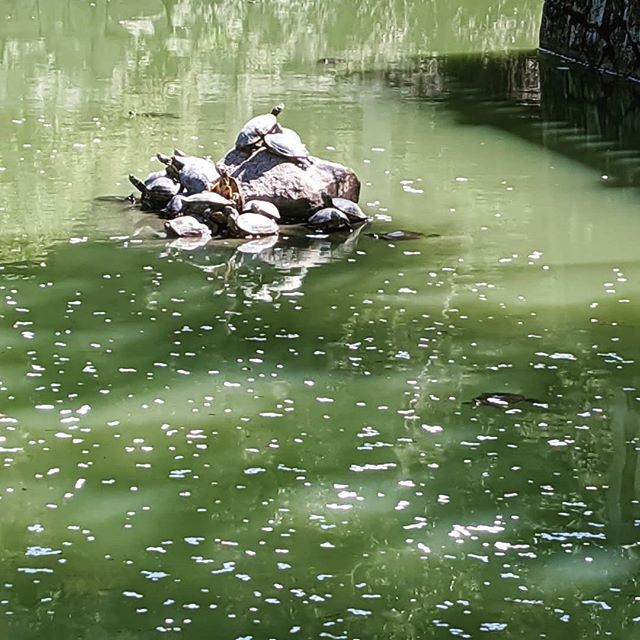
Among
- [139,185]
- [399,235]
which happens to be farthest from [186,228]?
[399,235]

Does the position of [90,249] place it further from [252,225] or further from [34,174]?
[34,174]

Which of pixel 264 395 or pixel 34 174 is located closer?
pixel 264 395

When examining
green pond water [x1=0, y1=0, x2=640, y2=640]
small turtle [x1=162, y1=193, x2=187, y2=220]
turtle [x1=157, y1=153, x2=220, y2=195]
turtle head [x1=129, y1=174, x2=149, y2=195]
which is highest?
turtle [x1=157, y1=153, x2=220, y2=195]

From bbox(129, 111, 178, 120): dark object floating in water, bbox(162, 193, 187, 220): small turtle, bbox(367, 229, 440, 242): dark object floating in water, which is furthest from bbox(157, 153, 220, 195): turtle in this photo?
bbox(129, 111, 178, 120): dark object floating in water

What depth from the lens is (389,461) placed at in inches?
210

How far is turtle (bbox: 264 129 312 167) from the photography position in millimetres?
9375

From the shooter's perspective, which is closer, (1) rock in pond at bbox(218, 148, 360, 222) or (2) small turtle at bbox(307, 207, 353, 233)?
(2) small turtle at bbox(307, 207, 353, 233)

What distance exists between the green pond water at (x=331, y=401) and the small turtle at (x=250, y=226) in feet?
0.52

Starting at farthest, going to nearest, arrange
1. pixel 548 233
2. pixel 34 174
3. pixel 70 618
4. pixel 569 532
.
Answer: pixel 34 174 < pixel 548 233 < pixel 569 532 < pixel 70 618

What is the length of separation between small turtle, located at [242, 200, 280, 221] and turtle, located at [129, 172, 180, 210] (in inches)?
20.1

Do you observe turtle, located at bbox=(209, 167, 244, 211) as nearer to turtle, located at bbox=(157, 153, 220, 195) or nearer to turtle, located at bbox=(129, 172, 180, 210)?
turtle, located at bbox=(157, 153, 220, 195)

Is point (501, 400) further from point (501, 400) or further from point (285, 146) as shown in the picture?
point (285, 146)

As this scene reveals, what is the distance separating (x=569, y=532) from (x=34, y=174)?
21.4 feet

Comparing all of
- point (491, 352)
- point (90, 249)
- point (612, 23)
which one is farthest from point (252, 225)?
point (612, 23)
